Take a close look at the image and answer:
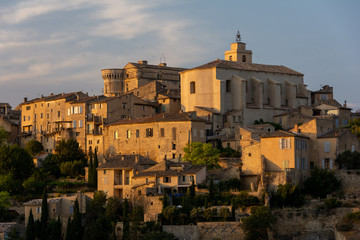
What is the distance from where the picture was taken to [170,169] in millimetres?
65750

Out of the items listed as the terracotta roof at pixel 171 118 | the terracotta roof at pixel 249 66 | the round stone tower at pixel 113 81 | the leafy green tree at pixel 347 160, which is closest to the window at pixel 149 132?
the terracotta roof at pixel 171 118

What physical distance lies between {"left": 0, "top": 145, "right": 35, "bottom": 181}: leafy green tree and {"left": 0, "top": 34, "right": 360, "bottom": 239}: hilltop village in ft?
0.94

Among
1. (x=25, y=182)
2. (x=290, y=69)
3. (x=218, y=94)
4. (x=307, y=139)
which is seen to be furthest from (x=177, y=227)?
(x=290, y=69)

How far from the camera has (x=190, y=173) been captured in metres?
63.8

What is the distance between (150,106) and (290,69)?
15.9m

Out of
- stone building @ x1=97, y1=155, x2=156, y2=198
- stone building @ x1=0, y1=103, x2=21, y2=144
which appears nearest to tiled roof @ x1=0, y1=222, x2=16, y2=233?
stone building @ x1=97, y1=155, x2=156, y2=198

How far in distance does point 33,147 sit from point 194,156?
21.4 metres

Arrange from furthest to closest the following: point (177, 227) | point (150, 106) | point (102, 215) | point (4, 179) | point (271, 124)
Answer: point (150, 106)
point (271, 124)
point (4, 179)
point (102, 215)
point (177, 227)

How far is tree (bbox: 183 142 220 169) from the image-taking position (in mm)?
68625

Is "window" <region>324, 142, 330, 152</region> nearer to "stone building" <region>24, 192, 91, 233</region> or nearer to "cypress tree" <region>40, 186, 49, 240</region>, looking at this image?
"stone building" <region>24, 192, 91, 233</region>

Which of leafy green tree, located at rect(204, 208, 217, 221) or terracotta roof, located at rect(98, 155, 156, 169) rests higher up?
terracotta roof, located at rect(98, 155, 156, 169)

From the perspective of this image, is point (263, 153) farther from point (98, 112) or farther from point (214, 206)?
point (98, 112)

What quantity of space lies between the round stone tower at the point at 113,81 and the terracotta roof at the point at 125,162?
24857 millimetres

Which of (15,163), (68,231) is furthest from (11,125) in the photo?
(68,231)
